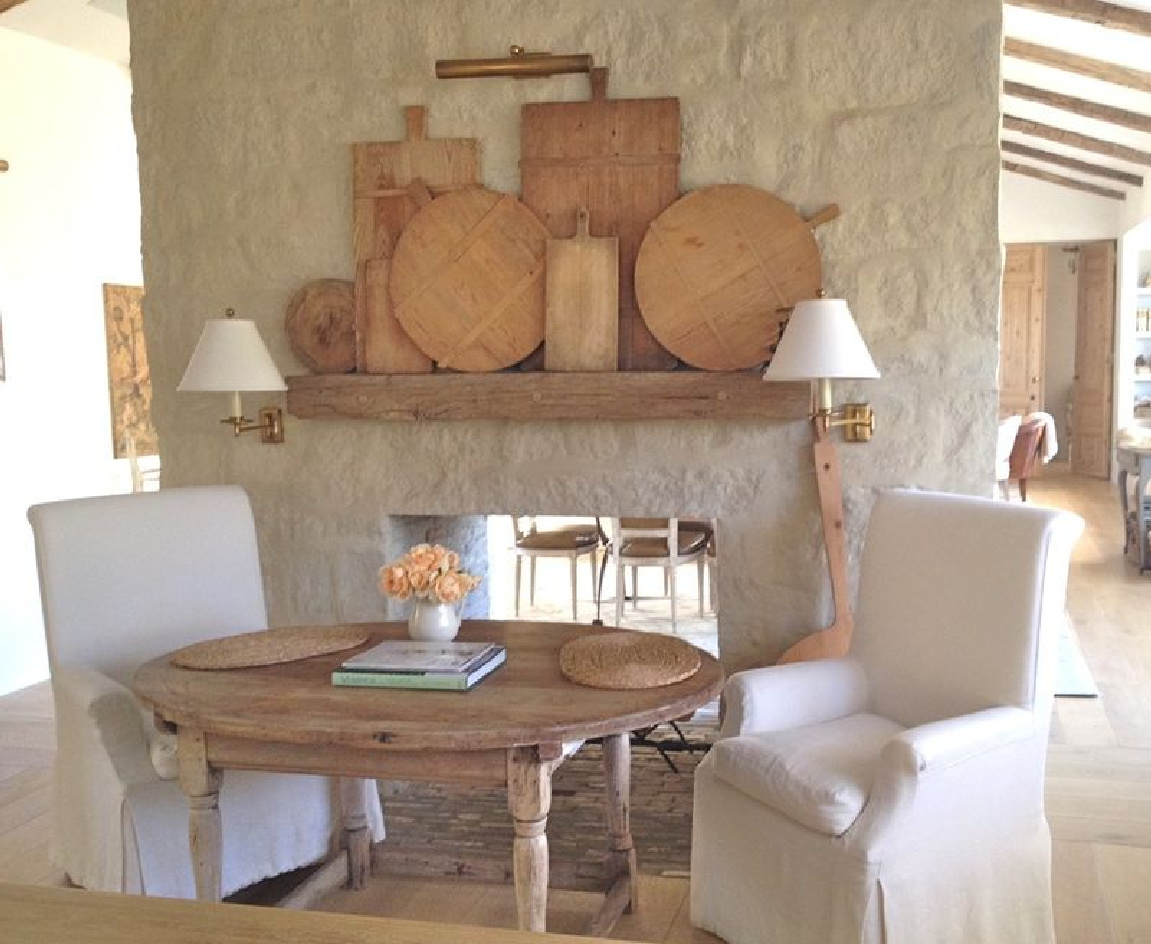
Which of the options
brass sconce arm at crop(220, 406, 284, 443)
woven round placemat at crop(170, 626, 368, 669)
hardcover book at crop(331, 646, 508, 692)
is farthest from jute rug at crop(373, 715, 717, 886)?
brass sconce arm at crop(220, 406, 284, 443)

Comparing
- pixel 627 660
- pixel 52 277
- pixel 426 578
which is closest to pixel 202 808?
pixel 426 578

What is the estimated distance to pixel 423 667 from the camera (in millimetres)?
2334

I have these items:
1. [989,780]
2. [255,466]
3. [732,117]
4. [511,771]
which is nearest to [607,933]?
[511,771]

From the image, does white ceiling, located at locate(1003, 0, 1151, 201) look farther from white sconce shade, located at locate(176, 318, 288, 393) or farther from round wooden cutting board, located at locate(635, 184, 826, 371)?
white sconce shade, located at locate(176, 318, 288, 393)

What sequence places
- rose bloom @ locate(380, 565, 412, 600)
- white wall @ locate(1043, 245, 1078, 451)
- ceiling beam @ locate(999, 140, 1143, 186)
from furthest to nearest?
white wall @ locate(1043, 245, 1078, 451), ceiling beam @ locate(999, 140, 1143, 186), rose bloom @ locate(380, 565, 412, 600)

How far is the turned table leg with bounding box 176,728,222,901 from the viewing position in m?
2.25

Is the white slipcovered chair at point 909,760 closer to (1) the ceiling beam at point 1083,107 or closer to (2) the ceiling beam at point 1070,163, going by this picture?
(1) the ceiling beam at point 1083,107

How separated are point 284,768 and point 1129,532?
6240mm

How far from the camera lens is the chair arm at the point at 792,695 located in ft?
8.51

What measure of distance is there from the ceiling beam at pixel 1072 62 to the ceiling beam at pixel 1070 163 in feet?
9.54

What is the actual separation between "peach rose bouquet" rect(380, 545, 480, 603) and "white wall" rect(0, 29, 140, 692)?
10.6ft

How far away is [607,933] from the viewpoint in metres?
2.63

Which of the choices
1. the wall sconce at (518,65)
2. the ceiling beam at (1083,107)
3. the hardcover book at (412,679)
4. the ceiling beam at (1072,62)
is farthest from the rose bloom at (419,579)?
the ceiling beam at (1083,107)

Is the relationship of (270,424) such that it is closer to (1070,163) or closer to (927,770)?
(927,770)
